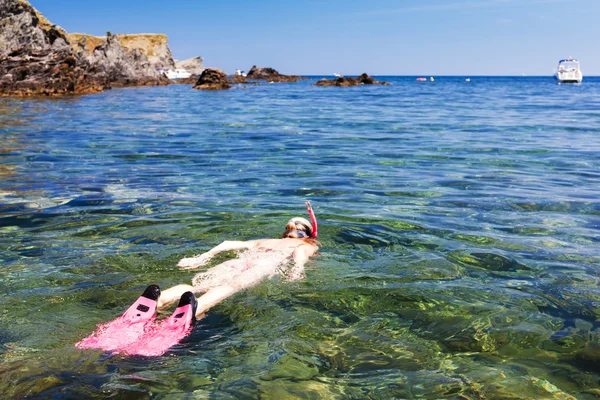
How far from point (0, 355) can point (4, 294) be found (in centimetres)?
174

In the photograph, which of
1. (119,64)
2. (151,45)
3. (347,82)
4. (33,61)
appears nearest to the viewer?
(33,61)

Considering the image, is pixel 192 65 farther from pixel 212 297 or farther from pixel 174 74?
pixel 212 297

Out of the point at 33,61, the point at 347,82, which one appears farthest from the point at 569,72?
the point at 33,61

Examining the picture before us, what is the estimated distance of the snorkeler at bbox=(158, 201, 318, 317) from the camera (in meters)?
5.78

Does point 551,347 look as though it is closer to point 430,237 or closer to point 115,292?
point 430,237

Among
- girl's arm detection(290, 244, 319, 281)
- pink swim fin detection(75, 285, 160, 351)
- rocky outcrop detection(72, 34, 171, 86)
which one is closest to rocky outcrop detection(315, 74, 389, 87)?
rocky outcrop detection(72, 34, 171, 86)

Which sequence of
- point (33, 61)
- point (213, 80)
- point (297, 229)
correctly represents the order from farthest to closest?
point (213, 80) < point (33, 61) < point (297, 229)

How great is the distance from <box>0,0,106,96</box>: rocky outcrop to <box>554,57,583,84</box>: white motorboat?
79157 mm

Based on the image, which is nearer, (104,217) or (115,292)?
(115,292)

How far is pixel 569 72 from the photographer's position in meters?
88.6

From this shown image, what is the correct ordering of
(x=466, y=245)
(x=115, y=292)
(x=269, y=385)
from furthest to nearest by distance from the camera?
1. (x=466, y=245)
2. (x=115, y=292)
3. (x=269, y=385)

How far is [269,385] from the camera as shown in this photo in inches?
166

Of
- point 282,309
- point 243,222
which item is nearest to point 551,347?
point 282,309

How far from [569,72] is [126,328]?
100857 mm
